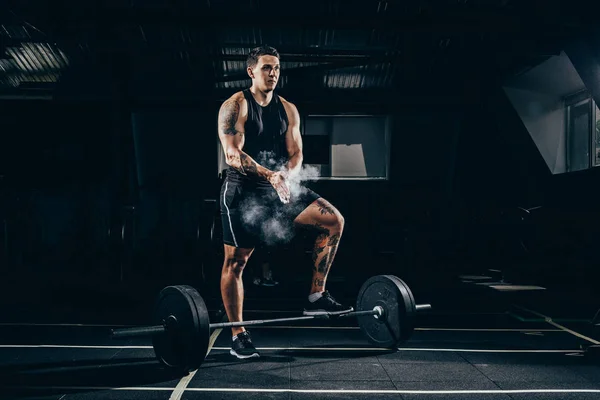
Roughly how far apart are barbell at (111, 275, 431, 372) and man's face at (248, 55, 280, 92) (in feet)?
3.67

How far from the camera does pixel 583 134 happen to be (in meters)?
7.54

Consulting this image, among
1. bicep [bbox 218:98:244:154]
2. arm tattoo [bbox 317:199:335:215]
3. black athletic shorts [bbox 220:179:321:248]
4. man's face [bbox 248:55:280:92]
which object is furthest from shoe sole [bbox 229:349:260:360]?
man's face [bbox 248:55:280:92]

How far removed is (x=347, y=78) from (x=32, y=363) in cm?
619

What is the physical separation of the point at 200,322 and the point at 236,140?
0.92m

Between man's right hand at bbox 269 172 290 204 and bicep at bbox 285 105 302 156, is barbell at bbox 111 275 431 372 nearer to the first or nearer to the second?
man's right hand at bbox 269 172 290 204

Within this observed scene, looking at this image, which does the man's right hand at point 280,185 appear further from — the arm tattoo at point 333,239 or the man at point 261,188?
the arm tattoo at point 333,239

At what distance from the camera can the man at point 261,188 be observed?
2.65 metres

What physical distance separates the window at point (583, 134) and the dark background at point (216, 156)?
0.73 m

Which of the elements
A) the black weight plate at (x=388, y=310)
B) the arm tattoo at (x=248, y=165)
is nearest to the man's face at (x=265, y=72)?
the arm tattoo at (x=248, y=165)

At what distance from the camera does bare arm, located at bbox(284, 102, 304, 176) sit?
110 inches

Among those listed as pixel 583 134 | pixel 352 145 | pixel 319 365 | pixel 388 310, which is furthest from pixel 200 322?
pixel 583 134

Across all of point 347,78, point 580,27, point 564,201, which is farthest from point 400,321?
point 347,78

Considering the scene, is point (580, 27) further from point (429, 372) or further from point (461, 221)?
point (461, 221)

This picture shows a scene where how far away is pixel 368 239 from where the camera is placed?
7.60 meters
